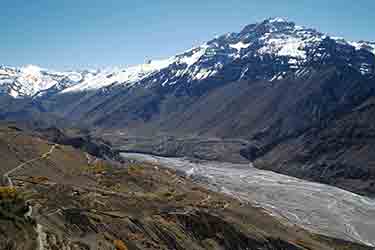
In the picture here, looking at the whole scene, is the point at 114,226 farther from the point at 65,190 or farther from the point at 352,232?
the point at 352,232

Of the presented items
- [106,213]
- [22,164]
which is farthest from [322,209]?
[106,213]

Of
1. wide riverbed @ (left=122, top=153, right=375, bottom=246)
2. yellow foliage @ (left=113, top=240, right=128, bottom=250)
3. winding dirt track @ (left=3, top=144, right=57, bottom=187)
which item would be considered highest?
winding dirt track @ (left=3, top=144, right=57, bottom=187)

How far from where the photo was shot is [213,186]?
198 meters

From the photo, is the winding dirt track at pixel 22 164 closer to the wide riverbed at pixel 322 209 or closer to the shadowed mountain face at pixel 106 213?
the shadowed mountain face at pixel 106 213

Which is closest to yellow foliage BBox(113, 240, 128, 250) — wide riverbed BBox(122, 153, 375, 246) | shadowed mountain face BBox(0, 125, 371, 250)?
shadowed mountain face BBox(0, 125, 371, 250)

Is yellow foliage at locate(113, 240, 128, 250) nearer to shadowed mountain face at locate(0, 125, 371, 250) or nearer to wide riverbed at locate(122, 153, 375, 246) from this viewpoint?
shadowed mountain face at locate(0, 125, 371, 250)

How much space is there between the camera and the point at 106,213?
77312 millimetres

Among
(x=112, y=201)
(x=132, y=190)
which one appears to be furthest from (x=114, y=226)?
(x=132, y=190)

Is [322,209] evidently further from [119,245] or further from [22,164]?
[119,245]

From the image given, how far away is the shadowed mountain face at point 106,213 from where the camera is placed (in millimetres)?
63812

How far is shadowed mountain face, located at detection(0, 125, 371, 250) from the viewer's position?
6381cm

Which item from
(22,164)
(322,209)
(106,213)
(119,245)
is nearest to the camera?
(119,245)

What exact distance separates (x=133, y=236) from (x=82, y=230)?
7786 mm

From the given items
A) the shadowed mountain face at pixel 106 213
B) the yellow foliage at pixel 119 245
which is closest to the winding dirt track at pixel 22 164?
the shadowed mountain face at pixel 106 213
